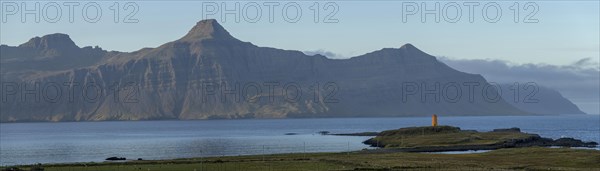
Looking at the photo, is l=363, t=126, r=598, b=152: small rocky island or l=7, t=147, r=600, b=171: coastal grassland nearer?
l=7, t=147, r=600, b=171: coastal grassland

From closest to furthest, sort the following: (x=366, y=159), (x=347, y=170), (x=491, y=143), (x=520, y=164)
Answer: (x=347, y=170)
(x=520, y=164)
(x=366, y=159)
(x=491, y=143)

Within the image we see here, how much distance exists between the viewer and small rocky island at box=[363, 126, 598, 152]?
506 ft

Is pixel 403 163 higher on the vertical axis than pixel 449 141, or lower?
lower

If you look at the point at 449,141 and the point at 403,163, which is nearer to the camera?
the point at 403,163

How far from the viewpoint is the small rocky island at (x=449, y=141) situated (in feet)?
506

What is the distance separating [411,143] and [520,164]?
6610cm

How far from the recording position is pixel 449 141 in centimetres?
16650

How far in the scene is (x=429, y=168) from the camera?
305ft

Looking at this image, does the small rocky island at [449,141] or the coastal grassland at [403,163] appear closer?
the coastal grassland at [403,163]

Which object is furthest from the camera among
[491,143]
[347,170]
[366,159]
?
[491,143]

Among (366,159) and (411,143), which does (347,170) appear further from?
(411,143)

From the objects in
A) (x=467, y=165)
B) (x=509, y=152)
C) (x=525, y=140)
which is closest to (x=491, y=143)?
(x=525, y=140)

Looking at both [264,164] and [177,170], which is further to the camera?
[264,164]

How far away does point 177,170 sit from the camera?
316 ft
